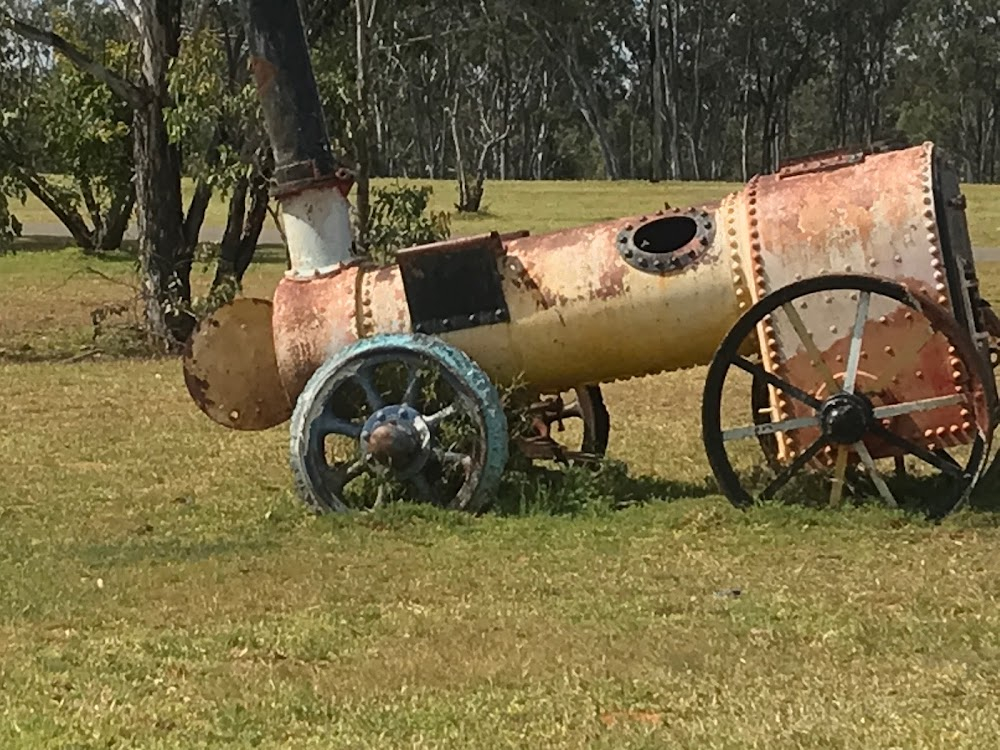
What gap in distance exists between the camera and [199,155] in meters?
16.8

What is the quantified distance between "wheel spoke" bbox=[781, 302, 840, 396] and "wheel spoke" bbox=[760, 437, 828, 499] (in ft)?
0.79

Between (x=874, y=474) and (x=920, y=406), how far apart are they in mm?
401

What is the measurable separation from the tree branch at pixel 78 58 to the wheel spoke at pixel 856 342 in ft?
33.5

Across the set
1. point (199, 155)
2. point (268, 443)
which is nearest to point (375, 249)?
point (199, 155)

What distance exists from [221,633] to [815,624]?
6.85ft

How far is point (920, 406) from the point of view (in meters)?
7.44

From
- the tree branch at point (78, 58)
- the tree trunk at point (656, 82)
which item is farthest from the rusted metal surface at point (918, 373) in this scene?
the tree trunk at point (656, 82)

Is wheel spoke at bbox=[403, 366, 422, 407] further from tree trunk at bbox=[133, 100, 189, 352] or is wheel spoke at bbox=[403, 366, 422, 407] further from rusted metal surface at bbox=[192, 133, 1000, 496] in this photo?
tree trunk at bbox=[133, 100, 189, 352]

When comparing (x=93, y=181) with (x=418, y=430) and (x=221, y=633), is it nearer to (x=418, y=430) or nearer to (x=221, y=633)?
(x=418, y=430)

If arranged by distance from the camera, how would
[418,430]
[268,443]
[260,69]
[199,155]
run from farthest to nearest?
[199,155] < [268,443] < [260,69] < [418,430]

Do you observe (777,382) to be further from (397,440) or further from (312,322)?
(312,322)

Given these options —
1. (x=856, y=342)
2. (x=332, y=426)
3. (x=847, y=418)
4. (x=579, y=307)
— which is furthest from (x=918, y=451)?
(x=332, y=426)

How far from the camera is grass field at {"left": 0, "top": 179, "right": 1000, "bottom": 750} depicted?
502 centimetres

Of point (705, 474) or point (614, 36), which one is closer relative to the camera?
point (705, 474)
